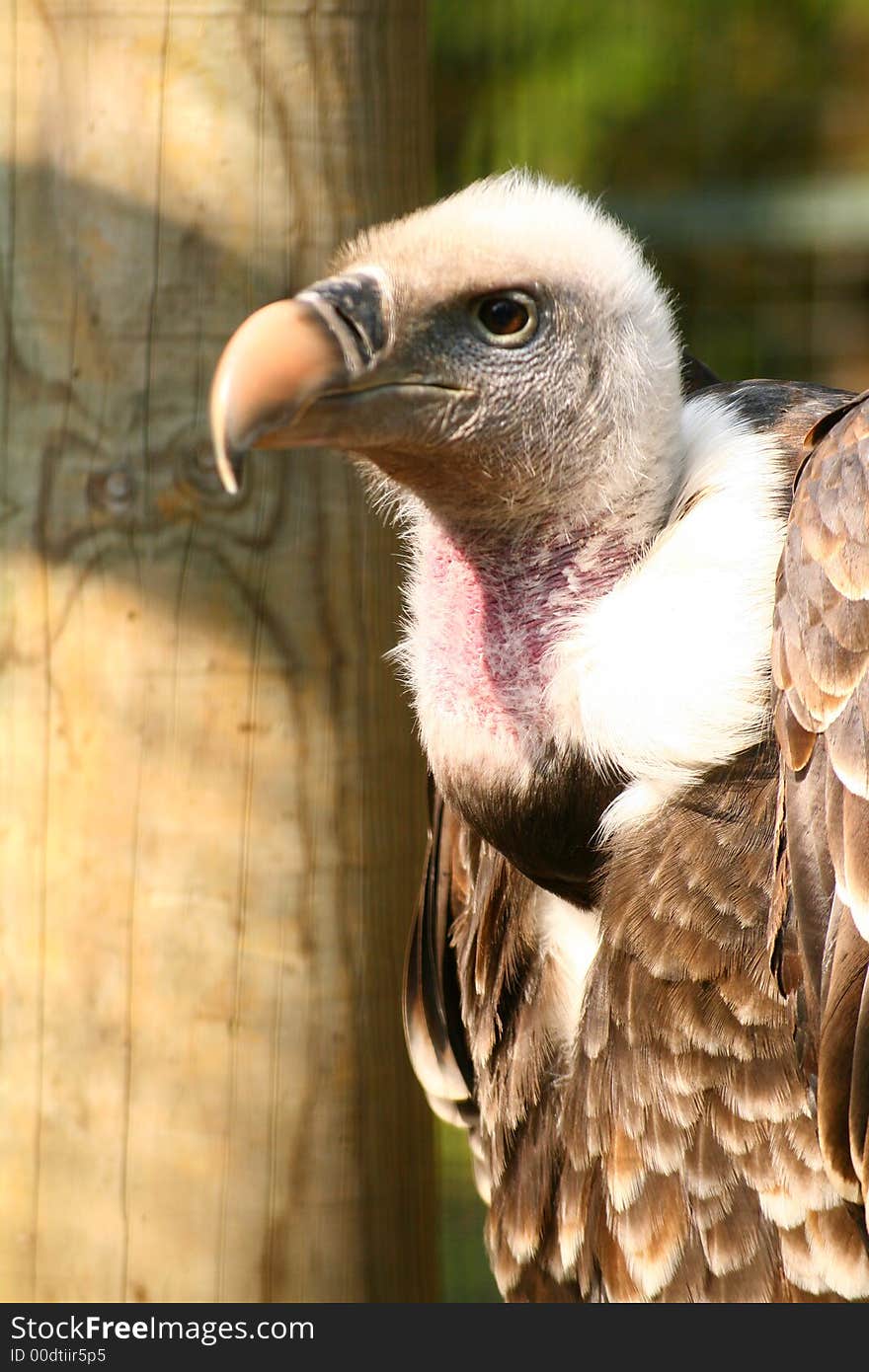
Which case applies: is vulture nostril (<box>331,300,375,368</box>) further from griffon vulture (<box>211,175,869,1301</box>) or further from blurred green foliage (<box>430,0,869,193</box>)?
blurred green foliage (<box>430,0,869,193</box>)

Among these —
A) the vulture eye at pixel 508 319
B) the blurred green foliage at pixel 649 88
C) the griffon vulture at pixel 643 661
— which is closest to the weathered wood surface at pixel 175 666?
the griffon vulture at pixel 643 661

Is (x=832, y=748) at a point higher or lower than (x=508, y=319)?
lower

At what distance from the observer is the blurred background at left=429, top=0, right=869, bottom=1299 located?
188 inches

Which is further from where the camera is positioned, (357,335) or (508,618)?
(508,618)

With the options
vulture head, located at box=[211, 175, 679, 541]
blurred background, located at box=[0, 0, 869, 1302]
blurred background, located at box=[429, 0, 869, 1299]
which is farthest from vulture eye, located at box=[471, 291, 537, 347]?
blurred background, located at box=[429, 0, 869, 1299]

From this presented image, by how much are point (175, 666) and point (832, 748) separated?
78 centimetres

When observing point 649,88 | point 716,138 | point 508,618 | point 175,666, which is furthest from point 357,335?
point 716,138

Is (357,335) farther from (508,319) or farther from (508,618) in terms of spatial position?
(508,618)

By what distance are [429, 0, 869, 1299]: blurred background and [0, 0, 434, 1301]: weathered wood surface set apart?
268 cm

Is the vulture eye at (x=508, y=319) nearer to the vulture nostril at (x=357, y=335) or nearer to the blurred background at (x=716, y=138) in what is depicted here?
the vulture nostril at (x=357, y=335)

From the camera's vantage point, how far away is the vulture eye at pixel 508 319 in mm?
1777

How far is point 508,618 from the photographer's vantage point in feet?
5.99

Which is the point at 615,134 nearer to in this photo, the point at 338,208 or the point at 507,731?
the point at 338,208

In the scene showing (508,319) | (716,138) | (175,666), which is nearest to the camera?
(508,319)
